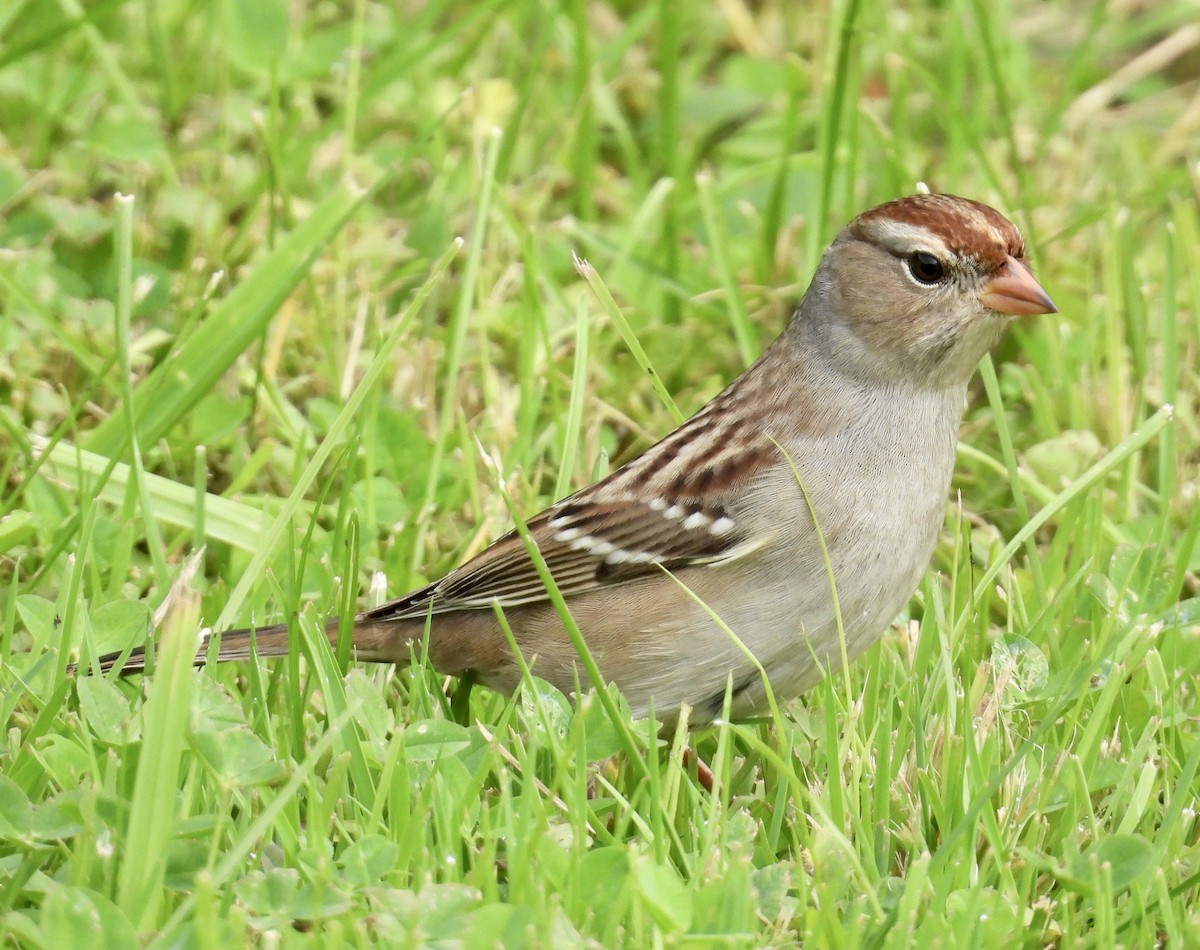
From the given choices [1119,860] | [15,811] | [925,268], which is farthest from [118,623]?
[1119,860]

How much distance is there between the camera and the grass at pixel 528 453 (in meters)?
2.40

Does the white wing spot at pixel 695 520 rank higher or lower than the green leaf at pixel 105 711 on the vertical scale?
higher

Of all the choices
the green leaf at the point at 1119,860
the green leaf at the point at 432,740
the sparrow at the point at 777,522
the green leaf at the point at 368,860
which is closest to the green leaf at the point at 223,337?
the sparrow at the point at 777,522

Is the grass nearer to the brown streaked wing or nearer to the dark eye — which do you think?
the brown streaked wing

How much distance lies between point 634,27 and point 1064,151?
1.38 metres

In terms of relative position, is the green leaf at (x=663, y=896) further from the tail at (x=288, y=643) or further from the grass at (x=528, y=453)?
the tail at (x=288, y=643)

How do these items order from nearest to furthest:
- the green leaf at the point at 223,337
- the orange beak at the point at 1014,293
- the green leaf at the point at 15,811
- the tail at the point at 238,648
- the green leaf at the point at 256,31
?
the green leaf at the point at 15,811 < the tail at the point at 238,648 < the orange beak at the point at 1014,293 < the green leaf at the point at 223,337 < the green leaf at the point at 256,31

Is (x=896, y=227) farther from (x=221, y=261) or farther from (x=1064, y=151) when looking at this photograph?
(x=1064, y=151)

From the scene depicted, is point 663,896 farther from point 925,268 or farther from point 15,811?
point 925,268

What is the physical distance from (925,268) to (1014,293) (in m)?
0.17

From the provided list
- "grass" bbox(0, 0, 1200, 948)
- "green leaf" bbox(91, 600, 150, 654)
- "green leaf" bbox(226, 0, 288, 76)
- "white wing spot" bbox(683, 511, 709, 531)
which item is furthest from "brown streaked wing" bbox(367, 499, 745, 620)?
"green leaf" bbox(226, 0, 288, 76)

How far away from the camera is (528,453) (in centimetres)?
397

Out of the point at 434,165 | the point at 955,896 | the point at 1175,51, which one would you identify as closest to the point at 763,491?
the point at 955,896

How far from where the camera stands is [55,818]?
2.41m
